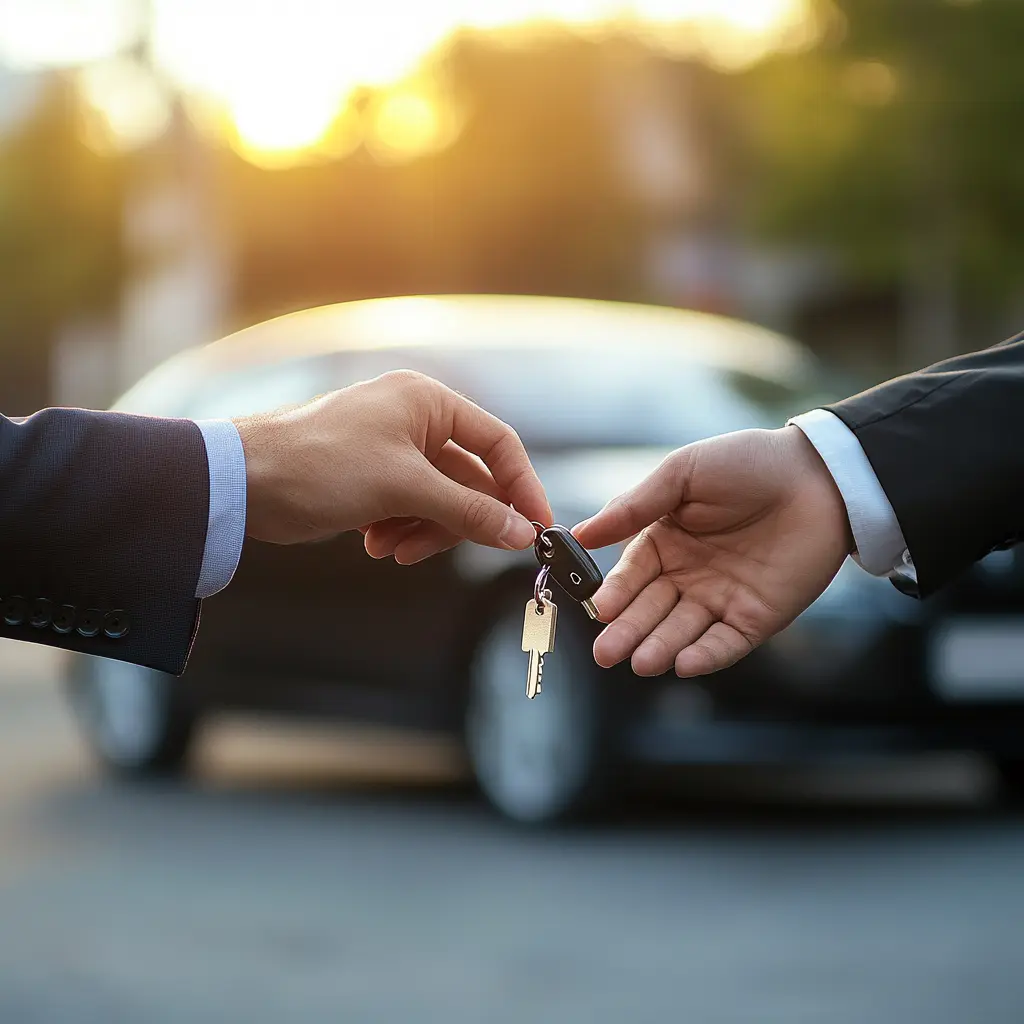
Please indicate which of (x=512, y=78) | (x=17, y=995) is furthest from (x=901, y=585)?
(x=512, y=78)

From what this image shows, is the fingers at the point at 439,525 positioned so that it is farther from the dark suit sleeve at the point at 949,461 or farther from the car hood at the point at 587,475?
the car hood at the point at 587,475

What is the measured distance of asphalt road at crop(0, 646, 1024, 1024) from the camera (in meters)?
4.60

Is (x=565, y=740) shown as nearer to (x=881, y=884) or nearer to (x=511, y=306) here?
(x=881, y=884)

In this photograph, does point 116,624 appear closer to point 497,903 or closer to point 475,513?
point 475,513

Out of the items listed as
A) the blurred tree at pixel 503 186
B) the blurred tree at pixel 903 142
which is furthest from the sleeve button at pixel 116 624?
the blurred tree at pixel 503 186

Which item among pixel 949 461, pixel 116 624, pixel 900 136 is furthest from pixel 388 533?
pixel 900 136

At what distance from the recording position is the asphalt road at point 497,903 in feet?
15.1

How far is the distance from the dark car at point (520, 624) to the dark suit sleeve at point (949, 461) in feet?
11.6

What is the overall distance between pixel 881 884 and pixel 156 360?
36.8 m

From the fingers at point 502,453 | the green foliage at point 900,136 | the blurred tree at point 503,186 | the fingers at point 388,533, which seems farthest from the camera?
the blurred tree at point 503,186

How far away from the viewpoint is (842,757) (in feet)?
21.0

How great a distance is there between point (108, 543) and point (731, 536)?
82 centimetres

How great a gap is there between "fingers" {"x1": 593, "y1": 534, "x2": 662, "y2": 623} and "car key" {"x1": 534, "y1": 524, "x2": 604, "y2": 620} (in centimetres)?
1

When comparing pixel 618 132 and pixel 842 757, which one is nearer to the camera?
pixel 842 757
